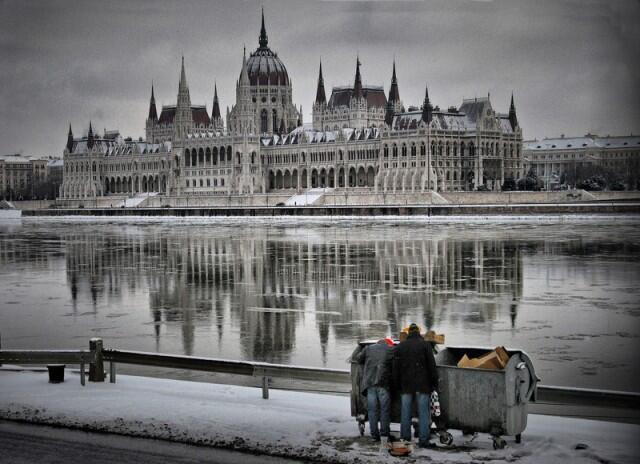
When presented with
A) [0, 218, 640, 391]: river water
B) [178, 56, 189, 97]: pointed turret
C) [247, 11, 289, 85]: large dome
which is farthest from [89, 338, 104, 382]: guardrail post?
[247, 11, 289, 85]: large dome

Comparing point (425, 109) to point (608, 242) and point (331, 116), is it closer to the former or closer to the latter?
point (331, 116)

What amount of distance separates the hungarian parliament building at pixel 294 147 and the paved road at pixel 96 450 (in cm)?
8276

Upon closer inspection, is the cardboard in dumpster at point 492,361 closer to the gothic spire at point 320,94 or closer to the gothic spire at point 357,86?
the gothic spire at point 357,86

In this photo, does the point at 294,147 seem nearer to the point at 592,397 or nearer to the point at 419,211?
the point at 419,211

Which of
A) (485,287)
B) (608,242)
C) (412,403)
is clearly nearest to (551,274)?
(485,287)

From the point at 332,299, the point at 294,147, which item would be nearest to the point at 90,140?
the point at 294,147

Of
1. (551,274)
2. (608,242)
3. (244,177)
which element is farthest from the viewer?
(244,177)

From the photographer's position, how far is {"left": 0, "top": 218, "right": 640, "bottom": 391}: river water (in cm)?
1320

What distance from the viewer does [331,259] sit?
1114 inches

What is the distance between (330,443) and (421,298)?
10.7m

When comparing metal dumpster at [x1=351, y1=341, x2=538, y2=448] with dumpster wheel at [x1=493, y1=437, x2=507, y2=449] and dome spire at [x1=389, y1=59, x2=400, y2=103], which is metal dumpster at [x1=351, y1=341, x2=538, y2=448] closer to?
dumpster wheel at [x1=493, y1=437, x2=507, y2=449]

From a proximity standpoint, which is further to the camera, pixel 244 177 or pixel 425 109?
pixel 244 177

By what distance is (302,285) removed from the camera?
21.2m

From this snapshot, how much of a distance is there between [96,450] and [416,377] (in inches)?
109
